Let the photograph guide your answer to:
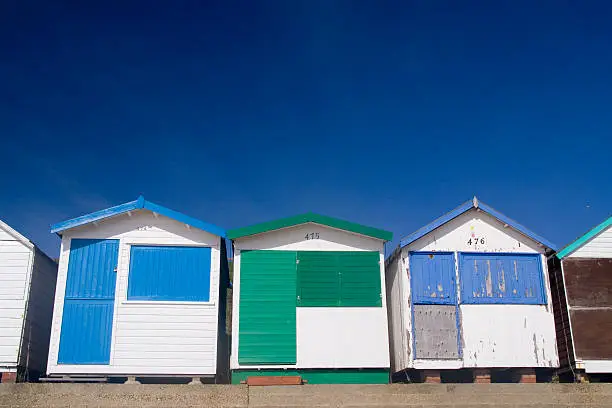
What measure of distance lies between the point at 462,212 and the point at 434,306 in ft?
8.66

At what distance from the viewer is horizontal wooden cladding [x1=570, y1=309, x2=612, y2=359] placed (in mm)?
16797

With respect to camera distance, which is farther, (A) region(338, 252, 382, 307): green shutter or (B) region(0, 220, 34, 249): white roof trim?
(A) region(338, 252, 382, 307): green shutter

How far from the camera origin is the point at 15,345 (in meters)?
16.4

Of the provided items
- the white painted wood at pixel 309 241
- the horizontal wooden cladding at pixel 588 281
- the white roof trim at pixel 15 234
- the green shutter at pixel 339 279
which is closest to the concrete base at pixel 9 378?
the white roof trim at pixel 15 234

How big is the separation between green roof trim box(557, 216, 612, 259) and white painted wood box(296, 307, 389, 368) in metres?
4.94

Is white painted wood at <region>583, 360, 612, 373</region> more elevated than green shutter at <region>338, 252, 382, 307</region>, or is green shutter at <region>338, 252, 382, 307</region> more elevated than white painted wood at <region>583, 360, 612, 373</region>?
green shutter at <region>338, 252, 382, 307</region>

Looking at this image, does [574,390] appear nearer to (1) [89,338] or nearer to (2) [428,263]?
Result: (2) [428,263]

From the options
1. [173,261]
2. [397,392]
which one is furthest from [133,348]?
[397,392]

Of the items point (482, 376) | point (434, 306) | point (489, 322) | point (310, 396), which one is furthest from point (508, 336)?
point (310, 396)

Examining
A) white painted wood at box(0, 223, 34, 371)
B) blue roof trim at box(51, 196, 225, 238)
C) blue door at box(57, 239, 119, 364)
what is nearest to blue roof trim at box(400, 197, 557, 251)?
blue roof trim at box(51, 196, 225, 238)

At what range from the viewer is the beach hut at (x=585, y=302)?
55.1 ft

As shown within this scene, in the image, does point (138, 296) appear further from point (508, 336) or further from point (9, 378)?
point (508, 336)

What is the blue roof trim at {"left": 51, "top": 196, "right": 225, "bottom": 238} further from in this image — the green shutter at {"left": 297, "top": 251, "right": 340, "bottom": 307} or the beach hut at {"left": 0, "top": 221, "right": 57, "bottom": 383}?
the green shutter at {"left": 297, "top": 251, "right": 340, "bottom": 307}

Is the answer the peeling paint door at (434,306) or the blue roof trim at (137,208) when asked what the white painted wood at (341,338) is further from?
the blue roof trim at (137,208)
